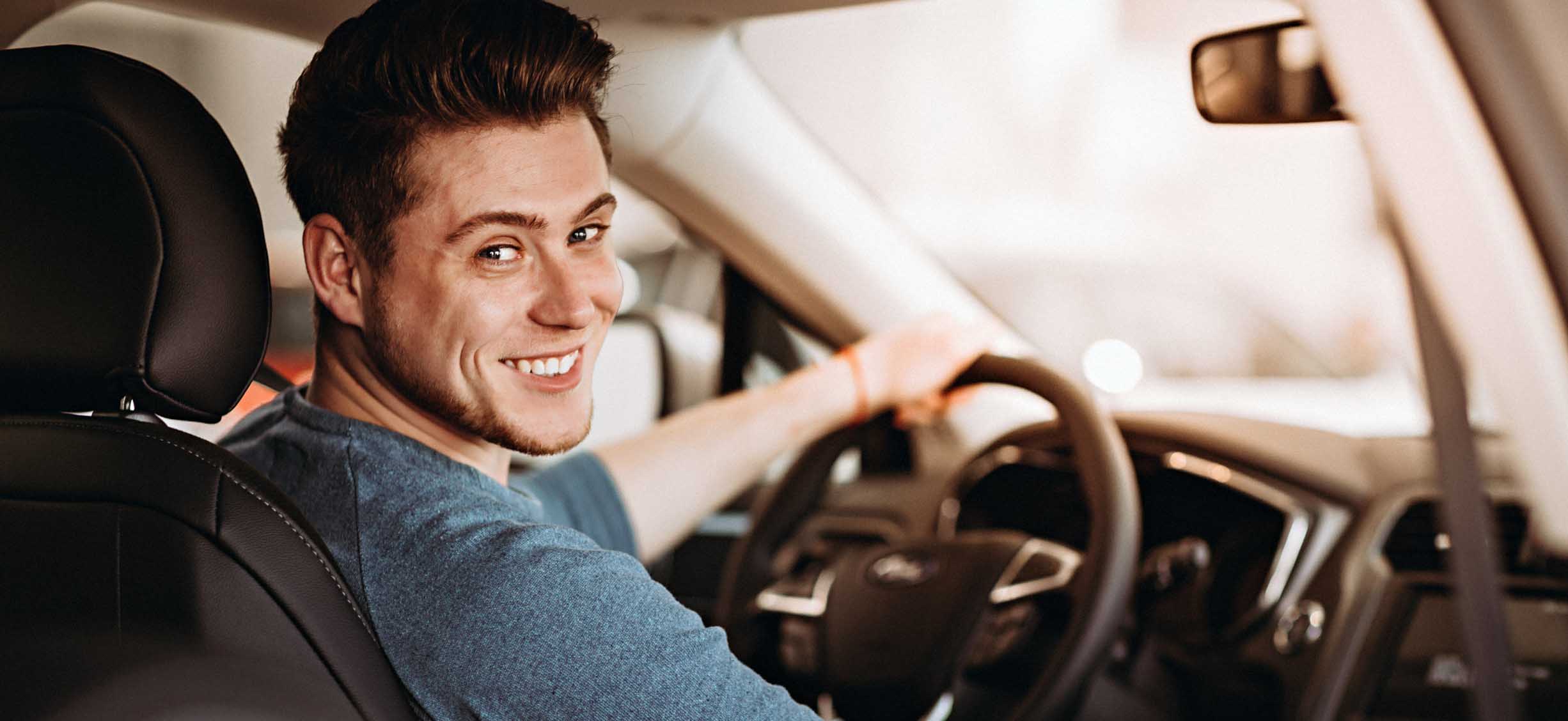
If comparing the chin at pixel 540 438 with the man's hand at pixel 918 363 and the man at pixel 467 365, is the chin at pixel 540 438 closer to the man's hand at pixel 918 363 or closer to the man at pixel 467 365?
the man at pixel 467 365

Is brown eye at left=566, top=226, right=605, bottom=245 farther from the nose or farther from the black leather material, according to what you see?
the black leather material

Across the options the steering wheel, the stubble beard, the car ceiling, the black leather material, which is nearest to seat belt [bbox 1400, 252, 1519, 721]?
the steering wheel

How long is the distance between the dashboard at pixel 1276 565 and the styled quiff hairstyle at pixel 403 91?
1.29 metres

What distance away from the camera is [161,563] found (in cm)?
116

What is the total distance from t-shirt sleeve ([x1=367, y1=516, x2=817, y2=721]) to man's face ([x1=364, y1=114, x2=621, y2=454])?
0.22 m

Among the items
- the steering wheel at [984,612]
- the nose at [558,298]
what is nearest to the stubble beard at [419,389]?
the nose at [558,298]

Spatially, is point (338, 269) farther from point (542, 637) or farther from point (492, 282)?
point (542, 637)

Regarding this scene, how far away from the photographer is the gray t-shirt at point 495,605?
1225 millimetres

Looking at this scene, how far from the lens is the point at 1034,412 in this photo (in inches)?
112

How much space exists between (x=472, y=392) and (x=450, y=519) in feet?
0.60

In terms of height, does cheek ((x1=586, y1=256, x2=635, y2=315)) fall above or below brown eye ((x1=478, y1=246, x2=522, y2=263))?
below

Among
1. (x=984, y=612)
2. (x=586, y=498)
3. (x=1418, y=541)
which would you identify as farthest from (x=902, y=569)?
(x=1418, y=541)

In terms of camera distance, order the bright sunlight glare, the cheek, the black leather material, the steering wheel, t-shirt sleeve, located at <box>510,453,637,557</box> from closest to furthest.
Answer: the black leather material
the cheek
the steering wheel
t-shirt sleeve, located at <box>510,453,637,557</box>
the bright sunlight glare

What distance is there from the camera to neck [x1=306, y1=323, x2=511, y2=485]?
4.87 feet
